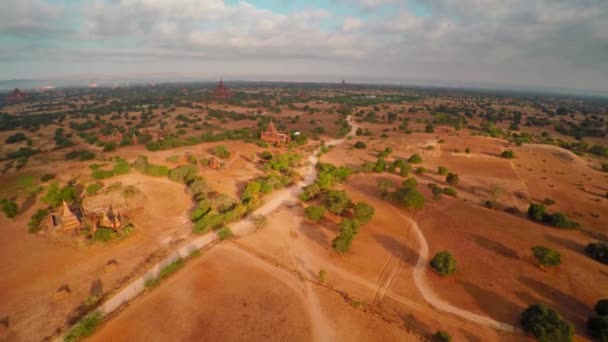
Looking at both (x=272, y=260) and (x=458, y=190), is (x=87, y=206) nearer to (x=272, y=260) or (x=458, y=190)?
(x=272, y=260)

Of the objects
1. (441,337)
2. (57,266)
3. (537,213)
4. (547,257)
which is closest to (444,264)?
(441,337)

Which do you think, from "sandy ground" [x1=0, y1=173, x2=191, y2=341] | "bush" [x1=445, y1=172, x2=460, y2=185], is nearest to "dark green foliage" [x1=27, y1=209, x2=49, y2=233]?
"sandy ground" [x1=0, y1=173, x2=191, y2=341]

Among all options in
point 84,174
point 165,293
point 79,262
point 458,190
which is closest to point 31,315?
point 79,262

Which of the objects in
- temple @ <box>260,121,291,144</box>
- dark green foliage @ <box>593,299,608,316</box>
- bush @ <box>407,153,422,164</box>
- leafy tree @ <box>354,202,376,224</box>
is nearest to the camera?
dark green foliage @ <box>593,299,608,316</box>

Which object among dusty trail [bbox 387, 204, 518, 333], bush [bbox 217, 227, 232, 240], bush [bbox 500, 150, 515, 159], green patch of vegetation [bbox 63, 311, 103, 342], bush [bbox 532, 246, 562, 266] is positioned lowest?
green patch of vegetation [bbox 63, 311, 103, 342]

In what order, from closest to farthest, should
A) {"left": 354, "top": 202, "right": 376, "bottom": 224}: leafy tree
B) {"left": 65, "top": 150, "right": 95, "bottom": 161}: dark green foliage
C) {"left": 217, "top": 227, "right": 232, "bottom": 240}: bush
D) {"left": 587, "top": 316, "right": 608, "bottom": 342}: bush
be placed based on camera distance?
{"left": 587, "top": 316, "right": 608, "bottom": 342}: bush
{"left": 217, "top": 227, "right": 232, "bottom": 240}: bush
{"left": 354, "top": 202, "right": 376, "bottom": 224}: leafy tree
{"left": 65, "top": 150, "right": 95, "bottom": 161}: dark green foliage

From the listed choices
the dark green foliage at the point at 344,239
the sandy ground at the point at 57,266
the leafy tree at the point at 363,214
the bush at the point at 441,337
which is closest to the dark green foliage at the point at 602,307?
the bush at the point at 441,337

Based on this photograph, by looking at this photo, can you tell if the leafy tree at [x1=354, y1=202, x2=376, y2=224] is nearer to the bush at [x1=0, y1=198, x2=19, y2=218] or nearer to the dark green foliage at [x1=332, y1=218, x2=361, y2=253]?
the dark green foliage at [x1=332, y1=218, x2=361, y2=253]
